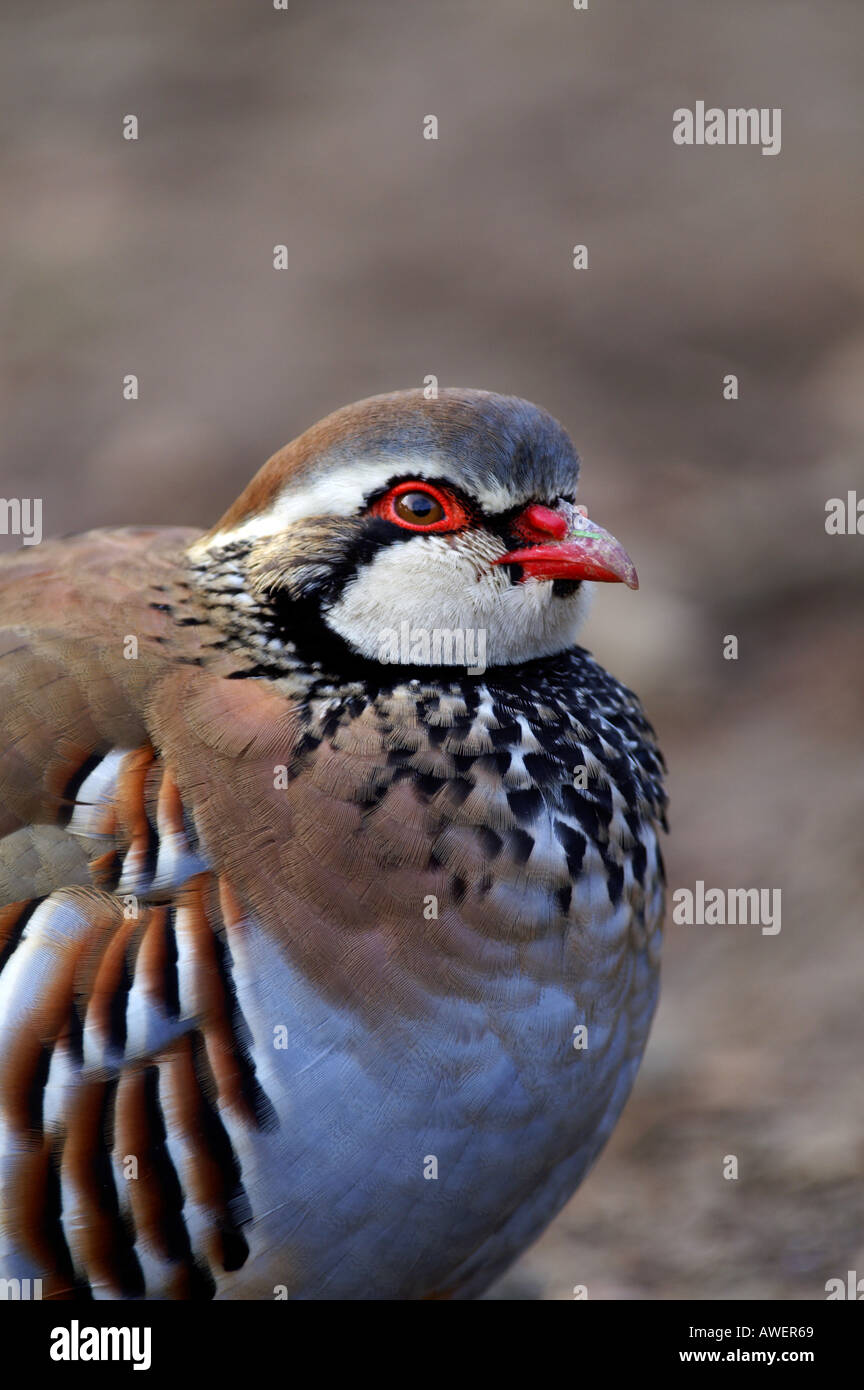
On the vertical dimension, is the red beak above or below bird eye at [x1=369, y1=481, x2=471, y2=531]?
below

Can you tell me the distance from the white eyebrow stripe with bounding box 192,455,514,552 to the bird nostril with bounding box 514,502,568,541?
0.04 m

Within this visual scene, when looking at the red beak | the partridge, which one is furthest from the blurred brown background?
the red beak

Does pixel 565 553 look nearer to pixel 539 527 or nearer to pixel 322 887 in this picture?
pixel 539 527

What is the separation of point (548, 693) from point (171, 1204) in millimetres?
1045

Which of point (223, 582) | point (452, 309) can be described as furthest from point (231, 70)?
point (223, 582)

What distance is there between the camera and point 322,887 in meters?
2.46

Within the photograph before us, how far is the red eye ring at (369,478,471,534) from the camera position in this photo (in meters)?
2.55

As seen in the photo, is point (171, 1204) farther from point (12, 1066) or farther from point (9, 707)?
point (9, 707)

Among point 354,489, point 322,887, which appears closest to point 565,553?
point 354,489

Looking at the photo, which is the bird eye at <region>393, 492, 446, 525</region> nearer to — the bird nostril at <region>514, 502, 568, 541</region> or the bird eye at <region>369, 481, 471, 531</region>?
the bird eye at <region>369, 481, 471, 531</region>

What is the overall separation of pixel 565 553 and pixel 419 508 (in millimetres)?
254

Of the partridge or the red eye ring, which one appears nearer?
the partridge

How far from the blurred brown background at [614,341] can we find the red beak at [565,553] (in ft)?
5.85

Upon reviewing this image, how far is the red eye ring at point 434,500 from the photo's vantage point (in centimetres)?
255
